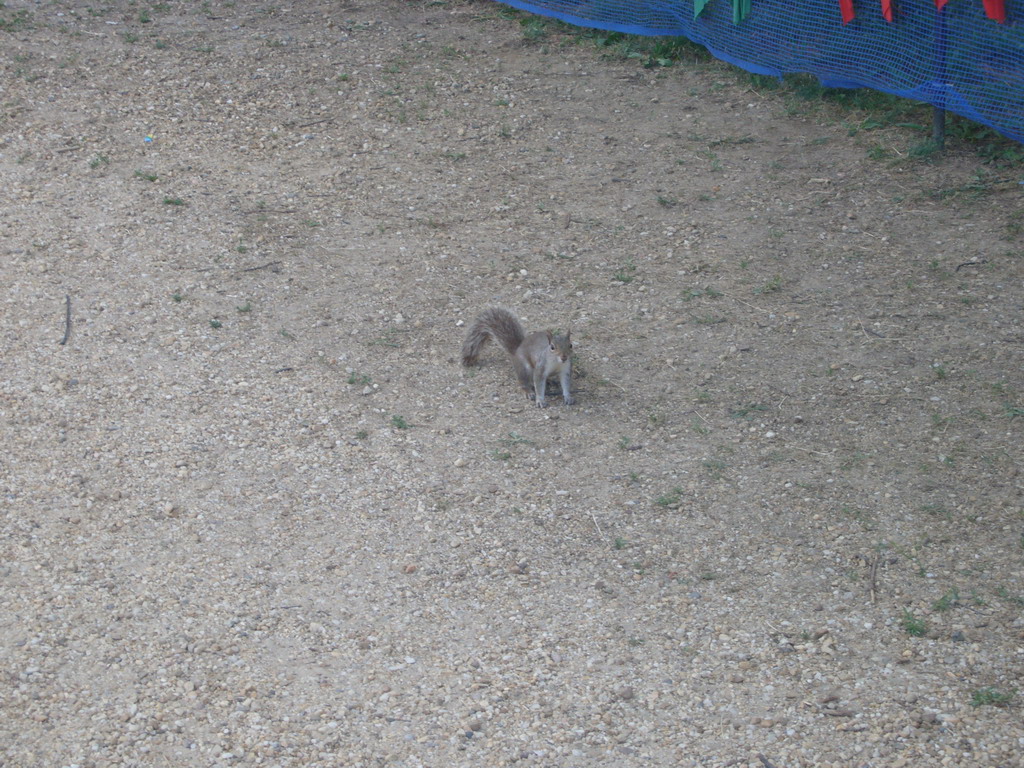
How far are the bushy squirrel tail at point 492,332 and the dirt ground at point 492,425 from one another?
133 mm

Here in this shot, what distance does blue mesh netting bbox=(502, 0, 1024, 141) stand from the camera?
25.5 ft

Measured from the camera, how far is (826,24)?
29.0ft

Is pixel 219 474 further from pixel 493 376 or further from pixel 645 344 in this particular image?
pixel 645 344

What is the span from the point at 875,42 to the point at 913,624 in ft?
18.7

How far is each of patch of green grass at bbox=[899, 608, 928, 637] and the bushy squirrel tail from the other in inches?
102

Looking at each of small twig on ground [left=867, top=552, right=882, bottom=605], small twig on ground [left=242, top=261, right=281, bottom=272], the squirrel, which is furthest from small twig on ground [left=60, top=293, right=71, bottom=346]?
small twig on ground [left=867, top=552, right=882, bottom=605]

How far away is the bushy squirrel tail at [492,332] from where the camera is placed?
615cm

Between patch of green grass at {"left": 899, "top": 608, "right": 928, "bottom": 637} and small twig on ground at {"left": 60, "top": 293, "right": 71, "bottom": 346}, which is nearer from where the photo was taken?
patch of green grass at {"left": 899, "top": 608, "right": 928, "bottom": 637}

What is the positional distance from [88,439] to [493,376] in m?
2.29

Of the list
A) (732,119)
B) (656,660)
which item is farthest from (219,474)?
(732,119)

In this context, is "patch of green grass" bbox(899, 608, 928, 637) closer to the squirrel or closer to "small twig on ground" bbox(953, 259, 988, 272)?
the squirrel

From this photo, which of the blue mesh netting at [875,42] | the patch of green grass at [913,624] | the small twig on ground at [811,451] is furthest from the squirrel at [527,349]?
the blue mesh netting at [875,42]

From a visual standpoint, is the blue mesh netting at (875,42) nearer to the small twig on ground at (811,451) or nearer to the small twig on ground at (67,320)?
the small twig on ground at (811,451)

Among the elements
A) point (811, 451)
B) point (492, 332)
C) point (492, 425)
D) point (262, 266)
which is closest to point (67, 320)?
point (262, 266)
